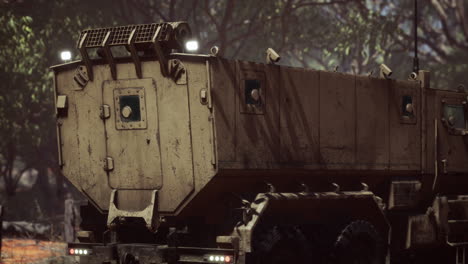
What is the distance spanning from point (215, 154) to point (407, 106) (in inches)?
165

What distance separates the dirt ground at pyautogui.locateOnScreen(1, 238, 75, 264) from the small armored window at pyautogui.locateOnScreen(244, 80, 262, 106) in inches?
185

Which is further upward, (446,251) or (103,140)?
Answer: (103,140)

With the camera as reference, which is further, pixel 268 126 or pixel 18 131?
pixel 18 131

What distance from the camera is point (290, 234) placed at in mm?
10805

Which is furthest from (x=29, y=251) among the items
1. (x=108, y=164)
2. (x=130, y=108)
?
(x=130, y=108)

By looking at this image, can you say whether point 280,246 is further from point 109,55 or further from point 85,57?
point 85,57

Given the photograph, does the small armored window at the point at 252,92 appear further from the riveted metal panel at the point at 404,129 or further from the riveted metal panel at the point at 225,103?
the riveted metal panel at the point at 404,129

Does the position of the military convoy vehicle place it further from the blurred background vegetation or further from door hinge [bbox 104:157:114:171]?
the blurred background vegetation

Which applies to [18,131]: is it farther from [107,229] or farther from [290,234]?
[290,234]

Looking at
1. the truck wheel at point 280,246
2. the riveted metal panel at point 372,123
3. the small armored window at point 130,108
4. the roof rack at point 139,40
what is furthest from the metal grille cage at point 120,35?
the riveted metal panel at point 372,123

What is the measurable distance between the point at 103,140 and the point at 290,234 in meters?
2.65

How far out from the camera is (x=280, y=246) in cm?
1073

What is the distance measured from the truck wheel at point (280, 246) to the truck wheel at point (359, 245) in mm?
600

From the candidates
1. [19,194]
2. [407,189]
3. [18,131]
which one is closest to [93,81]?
[407,189]
